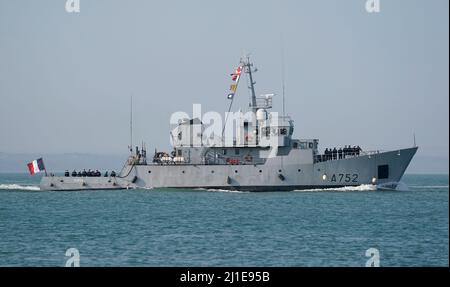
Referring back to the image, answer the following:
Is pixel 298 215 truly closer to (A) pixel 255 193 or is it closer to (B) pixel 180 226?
(B) pixel 180 226

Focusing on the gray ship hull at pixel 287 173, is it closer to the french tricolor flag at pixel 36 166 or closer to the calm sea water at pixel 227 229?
the calm sea water at pixel 227 229

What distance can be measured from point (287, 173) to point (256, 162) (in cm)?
312

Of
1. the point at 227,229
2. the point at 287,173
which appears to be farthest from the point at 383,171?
the point at 227,229

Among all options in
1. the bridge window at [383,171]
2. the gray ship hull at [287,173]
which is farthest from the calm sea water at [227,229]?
the bridge window at [383,171]

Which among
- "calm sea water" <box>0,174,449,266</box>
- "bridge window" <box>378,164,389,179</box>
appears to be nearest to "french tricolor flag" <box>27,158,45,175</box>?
"calm sea water" <box>0,174,449,266</box>

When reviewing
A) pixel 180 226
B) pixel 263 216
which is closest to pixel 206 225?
pixel 180 226

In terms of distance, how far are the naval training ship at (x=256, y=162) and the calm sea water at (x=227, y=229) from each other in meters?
1.49

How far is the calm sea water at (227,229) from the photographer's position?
31.0 metres

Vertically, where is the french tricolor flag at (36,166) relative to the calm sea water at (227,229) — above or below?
above

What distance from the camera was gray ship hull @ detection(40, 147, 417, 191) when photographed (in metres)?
60.7

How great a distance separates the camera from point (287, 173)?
60906 mm

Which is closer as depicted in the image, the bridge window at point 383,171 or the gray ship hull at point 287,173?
the gray ship hull at point 287,173

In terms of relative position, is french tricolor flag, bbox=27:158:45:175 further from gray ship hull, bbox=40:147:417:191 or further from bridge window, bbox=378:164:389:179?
bridge window, bbox=378:164:389:179

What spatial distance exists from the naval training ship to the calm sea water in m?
1.49
